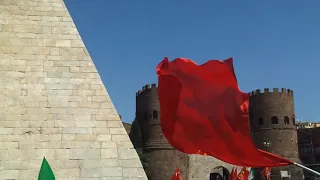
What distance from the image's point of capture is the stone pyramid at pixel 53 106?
7270 millimetres

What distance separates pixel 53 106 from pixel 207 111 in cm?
353

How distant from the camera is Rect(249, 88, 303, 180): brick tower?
40469 mm

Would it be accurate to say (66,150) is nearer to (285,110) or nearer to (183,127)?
(183,127)

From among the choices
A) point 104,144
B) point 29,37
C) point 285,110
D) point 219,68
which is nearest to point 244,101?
point 219,68

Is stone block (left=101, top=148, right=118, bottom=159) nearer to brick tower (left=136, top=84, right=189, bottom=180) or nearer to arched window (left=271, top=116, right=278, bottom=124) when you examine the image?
brick tower (left=136, top=84, right=189, bottom=180)

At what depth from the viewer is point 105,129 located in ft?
25.1

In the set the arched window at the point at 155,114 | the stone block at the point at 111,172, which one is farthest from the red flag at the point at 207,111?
the arched window at the point at 155,114

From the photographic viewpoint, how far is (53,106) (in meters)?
7.80

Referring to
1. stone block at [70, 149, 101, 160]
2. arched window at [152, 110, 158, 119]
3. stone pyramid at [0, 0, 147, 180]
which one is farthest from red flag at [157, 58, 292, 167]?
arched window at [152, 110, 158, 119]

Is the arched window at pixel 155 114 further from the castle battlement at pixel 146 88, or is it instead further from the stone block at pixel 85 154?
the stone block at pixel 85 154

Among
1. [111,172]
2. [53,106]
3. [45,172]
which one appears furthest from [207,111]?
[53,106]

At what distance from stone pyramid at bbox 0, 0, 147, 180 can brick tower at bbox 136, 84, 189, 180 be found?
1165 inches

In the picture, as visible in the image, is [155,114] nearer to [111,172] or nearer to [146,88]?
[146,88]

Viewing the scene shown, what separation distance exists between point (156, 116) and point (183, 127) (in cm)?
3313
